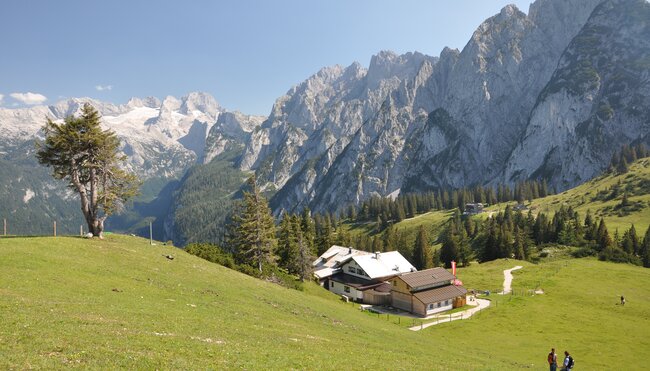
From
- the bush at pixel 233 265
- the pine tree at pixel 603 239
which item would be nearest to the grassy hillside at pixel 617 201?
the pine tree at pixel 603 239

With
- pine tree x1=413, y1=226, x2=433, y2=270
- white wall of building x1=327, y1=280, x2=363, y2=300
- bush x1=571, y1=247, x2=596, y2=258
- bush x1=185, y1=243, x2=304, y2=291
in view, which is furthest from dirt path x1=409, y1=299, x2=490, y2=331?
bush x1=571, y1=247, x2=596, y2=258

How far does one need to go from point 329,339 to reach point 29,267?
24.7 m

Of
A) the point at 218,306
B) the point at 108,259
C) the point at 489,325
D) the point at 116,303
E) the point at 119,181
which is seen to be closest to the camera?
the point at 116,303

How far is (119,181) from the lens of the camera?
5003 cm

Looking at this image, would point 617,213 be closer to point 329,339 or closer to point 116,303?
point 329,339

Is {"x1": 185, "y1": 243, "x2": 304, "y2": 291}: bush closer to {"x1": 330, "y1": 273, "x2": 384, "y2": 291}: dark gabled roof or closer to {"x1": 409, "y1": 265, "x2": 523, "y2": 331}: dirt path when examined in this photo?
{"x1": 409, "y1": 265, "x2": 523, "y2": 331}: dirt path

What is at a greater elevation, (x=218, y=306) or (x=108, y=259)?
(x=108, y=259)

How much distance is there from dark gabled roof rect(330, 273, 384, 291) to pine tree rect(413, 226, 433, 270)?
33.4m

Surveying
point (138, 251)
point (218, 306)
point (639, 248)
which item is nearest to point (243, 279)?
point (138, 251)

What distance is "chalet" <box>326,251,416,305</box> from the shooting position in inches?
3324

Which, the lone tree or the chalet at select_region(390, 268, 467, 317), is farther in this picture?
the chalet at select_region(390, 268, 467, 317)

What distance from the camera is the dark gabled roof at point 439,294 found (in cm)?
7400

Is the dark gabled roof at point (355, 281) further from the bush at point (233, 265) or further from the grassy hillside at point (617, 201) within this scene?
the grassy hillside at point (617, 201)

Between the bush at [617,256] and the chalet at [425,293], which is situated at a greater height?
the bush at [617,256]
